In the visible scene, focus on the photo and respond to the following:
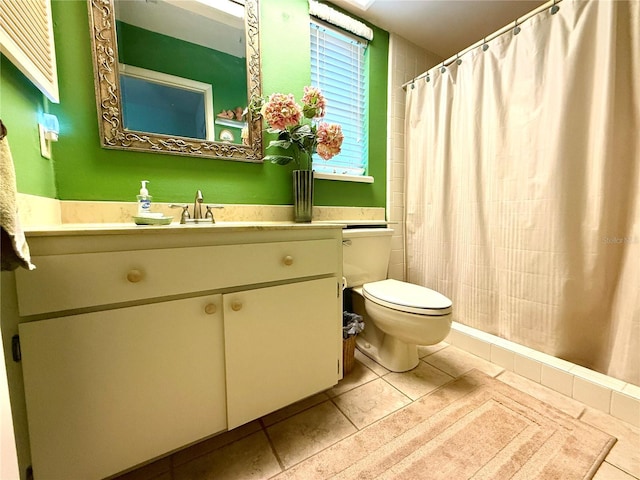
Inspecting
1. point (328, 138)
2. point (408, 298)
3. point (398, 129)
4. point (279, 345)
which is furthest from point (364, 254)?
point (398, 129)

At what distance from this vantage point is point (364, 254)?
1521mm

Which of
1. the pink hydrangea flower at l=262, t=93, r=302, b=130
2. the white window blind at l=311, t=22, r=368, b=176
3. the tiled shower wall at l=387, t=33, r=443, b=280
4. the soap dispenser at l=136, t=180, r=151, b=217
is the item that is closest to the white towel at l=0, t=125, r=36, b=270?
the soap dispenser at l=136, t=180, r=151, b=217

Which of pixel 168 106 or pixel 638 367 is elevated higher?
pixel 168 106

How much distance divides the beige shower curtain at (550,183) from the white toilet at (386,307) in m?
0.47

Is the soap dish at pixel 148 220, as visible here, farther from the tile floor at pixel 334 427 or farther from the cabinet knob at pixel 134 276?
the tile floor at pixel 334 427

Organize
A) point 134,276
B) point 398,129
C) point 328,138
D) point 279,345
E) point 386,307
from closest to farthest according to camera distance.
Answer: point 134,276, point 279,345, point 386,307, point 328,138, point 398,129

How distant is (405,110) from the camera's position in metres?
1.86

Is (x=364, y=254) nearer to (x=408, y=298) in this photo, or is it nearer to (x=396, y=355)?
(x=408, y=298)

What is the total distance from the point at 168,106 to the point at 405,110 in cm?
155

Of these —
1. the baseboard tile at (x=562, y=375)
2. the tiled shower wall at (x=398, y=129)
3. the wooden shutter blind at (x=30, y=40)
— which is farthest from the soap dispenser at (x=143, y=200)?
the baseboard tile at (x=562, y=375)

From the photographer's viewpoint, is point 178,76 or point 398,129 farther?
point 398,129

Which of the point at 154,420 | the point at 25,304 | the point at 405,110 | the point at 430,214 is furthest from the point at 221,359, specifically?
the point at 405,110

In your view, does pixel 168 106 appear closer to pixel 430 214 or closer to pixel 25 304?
pixel 25 304

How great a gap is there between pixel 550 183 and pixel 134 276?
5.51 feet
